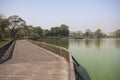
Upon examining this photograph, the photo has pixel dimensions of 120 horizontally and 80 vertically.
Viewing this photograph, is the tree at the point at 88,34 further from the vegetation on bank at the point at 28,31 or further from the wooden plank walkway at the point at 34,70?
the wooden plank walkway at the point at 34,70

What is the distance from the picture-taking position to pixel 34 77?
6.73 m

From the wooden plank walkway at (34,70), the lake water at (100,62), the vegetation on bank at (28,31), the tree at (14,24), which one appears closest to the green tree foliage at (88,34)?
the vegetation on bank at (28,31)

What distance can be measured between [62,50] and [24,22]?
8901 centimetres

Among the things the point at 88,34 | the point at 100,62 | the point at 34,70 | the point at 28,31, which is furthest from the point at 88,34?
the point at 34,70

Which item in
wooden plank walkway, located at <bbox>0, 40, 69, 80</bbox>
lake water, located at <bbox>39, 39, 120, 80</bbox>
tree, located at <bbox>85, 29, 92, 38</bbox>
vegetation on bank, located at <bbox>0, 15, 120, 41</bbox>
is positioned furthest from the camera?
tree, located at <bbox>85, 29, 92, 38</bbox>

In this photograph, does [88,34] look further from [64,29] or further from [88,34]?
[64,29]

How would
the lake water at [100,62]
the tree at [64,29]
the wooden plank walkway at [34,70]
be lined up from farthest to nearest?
the tree at [64,29] < the lake water at [100,62] < the wooden plank walkway at [34,70]

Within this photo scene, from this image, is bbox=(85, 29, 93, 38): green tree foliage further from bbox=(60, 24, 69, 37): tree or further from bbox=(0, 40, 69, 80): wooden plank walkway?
bbox=(0, 40, 69, 80): wooden plank walkway

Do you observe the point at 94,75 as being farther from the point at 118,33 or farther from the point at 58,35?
the point at 118,33

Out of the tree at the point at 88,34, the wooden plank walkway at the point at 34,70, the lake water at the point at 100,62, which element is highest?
the tree at the point at 88,34

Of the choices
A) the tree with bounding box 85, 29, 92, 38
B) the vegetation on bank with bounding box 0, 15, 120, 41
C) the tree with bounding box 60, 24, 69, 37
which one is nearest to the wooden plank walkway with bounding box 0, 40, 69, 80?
the vegetation on bank with bounding box 0, 15, 120, 41

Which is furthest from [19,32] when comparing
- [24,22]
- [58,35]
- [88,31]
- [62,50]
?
[88,31]

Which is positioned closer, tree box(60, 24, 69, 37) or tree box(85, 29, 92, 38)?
tree box(60, 24, 69, 37)

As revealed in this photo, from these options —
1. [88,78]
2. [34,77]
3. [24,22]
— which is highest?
[24,22]
